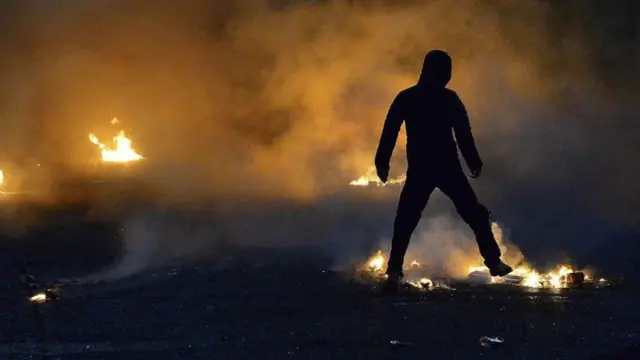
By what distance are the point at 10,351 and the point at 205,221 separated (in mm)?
11801

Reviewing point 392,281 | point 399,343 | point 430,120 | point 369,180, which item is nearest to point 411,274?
point 399,343

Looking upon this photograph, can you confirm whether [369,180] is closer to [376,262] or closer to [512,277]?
[376,262]

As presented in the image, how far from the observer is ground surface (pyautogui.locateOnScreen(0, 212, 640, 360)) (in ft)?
25.4

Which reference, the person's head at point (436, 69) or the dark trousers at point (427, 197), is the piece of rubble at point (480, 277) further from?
the person's head at point (436, 69)

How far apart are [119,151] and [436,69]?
25.3m

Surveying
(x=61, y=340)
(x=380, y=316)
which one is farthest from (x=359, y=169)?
(x=61, y=340)

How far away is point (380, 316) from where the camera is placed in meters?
9.35

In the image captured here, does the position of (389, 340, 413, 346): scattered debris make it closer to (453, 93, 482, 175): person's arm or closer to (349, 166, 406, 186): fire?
(453, 93, 482, 175): person's arm

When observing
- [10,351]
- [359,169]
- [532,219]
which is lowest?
[10,351]

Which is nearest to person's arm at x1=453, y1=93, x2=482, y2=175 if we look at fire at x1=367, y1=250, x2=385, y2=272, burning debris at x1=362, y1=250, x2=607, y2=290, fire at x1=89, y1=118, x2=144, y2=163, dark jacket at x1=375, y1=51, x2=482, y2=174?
dark jacket at x1=375, y1=51, x2=482, y2=174

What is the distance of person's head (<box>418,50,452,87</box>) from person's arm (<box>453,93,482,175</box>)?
0.49 feet

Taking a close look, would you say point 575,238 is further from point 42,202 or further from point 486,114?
point 42,202

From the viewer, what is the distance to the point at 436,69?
4348 mm

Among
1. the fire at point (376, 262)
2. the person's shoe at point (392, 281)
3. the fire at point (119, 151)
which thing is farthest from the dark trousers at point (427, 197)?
the fire at point (119, 151)
